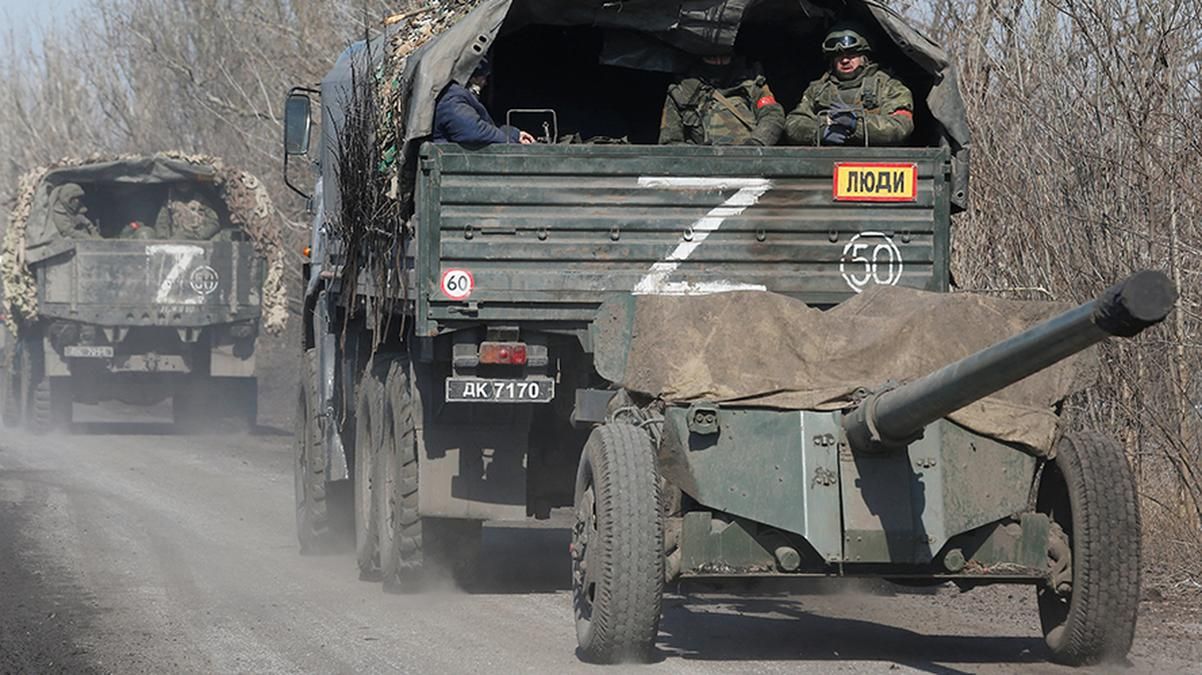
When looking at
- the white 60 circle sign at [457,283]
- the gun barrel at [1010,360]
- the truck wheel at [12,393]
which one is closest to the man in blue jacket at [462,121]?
the white 60 circle sign at [457,283]

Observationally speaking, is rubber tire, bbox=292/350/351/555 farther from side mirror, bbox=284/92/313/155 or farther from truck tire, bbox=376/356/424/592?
truck tire, bbox=376/356/424/592

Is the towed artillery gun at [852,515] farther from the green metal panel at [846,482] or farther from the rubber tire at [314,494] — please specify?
the rubber tire at [314,494]

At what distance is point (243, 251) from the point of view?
80.3ft

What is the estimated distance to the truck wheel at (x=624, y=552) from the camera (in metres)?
7.63

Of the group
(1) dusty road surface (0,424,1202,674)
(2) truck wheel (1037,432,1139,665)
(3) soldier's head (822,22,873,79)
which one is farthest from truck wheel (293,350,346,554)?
(2) truck wheel (1037,432,1139,665)

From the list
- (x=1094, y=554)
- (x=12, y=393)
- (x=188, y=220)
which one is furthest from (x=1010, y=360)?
(x=12, y=393)

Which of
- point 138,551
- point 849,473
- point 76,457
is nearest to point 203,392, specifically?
point 76,457

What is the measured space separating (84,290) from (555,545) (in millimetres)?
12498

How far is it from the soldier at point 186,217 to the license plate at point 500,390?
16.0 meters

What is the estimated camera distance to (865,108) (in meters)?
10.2

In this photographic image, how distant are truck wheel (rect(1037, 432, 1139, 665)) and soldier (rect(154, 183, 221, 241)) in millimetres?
18363

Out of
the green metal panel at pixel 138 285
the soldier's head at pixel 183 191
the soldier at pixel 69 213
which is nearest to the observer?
the green metal panel at pixel 138 285

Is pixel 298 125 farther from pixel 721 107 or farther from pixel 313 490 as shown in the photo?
pixel 721 107

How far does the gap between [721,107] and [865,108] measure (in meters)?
0.75
